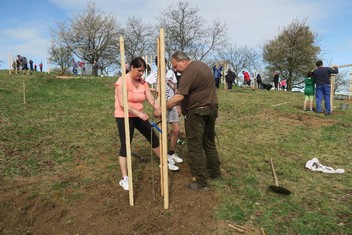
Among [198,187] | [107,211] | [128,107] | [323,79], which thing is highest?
[323,79]

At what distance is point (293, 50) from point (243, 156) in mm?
30401

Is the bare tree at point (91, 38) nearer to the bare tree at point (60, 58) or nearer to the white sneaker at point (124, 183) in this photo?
the bare tree at point (60, 58)

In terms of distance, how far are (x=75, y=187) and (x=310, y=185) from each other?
12.9 feet

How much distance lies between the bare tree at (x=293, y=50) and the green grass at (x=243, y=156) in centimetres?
2320

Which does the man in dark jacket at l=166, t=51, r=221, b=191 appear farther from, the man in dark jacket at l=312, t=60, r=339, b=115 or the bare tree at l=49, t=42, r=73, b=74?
the bare tree at l=49, t=42, r=73, b=74

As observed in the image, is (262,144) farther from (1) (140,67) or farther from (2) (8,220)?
(2) (8,220)

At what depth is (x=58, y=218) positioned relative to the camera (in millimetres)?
3594

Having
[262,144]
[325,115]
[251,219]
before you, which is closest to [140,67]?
[251,219]

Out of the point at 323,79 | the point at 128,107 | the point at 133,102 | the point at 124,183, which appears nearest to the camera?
the point at 128,107

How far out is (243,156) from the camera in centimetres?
603

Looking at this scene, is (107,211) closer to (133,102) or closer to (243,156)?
(133,102)

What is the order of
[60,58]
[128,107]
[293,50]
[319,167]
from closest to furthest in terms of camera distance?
[128,107], [319,167], [293,50], [60,58]

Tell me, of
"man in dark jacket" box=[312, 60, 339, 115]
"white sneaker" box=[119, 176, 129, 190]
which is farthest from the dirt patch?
"man in dark jacket" box=[312, 60, 339, 115]

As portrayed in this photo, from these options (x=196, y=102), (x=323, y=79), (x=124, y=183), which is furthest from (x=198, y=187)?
(x=323, y=79)
